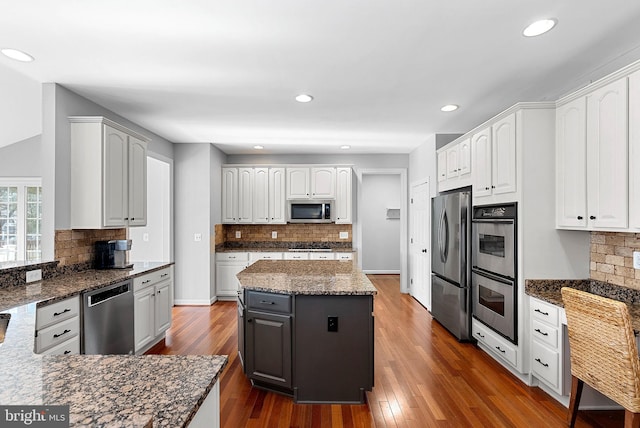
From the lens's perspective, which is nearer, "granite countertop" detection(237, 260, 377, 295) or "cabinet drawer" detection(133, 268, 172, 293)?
"granite countertop" detection(237, 260, 377, 295)

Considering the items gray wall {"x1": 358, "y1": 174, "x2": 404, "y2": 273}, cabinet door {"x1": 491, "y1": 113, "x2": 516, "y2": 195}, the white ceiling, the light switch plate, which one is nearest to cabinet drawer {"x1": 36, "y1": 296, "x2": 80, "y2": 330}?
the light switch plate

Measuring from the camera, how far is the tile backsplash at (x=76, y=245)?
→ 3141 mm

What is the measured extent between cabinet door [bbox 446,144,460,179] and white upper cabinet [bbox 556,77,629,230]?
1358mm

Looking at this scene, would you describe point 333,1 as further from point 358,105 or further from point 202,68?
point 358,105

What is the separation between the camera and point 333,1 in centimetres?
191

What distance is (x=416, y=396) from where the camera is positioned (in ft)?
9.14

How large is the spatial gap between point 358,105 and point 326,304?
2088mm

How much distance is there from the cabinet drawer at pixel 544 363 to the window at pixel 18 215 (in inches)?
267

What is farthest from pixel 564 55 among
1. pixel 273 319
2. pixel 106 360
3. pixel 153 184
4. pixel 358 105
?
pixel 153 184

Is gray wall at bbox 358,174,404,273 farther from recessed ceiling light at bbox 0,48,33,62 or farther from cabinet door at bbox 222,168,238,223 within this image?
recessed ceiling light at bbox 0,48,33,62

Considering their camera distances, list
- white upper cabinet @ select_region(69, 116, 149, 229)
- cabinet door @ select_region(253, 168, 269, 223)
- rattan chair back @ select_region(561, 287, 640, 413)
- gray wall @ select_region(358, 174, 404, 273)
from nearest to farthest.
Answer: rattan chair back @ select_region(561, 287, 640, 413), white upper cabinet @ select_region(69, 116, 149, 229), cabinet door @ select_region(253, 168, 269, 223), gray wall @ select_region(358, 174, 404, 273)

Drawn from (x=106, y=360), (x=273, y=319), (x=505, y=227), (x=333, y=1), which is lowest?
(x=273, y=319)

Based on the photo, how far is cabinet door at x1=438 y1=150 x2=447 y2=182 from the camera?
15.0 ft

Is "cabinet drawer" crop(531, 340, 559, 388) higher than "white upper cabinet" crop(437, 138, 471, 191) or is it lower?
lower
